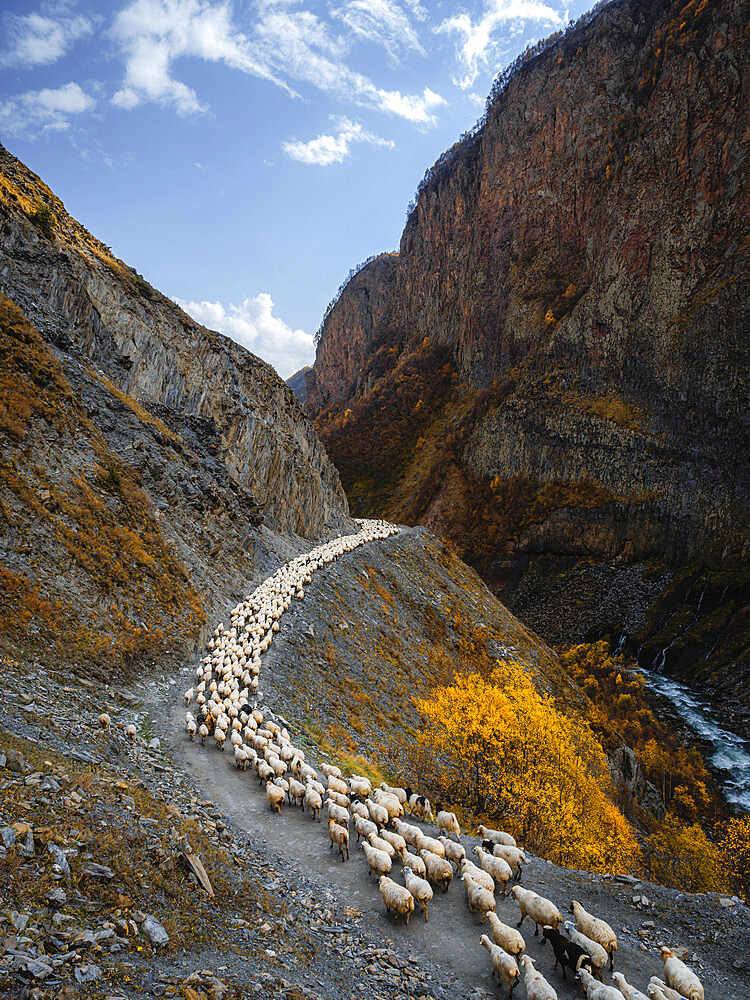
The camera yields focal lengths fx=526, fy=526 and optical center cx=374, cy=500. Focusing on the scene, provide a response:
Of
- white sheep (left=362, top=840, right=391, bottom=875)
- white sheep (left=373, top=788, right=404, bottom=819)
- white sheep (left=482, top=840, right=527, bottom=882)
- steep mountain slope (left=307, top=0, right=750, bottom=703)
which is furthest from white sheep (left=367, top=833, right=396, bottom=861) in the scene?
steep mountain slope (left=307, top=0, right=750, bottom=703)

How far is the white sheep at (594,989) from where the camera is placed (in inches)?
342

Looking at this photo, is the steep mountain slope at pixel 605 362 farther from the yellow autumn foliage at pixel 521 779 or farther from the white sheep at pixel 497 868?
the white sheep at pixel 497 868

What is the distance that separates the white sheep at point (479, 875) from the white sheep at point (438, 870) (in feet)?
1.36

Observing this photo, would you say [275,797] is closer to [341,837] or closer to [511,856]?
[341,837]

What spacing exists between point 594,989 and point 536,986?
44.7 inches

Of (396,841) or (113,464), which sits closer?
(396,841)

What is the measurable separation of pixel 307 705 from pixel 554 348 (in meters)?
117

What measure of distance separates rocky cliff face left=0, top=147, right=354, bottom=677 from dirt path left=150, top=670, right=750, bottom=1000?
757 centimetres

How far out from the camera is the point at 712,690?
6831cm

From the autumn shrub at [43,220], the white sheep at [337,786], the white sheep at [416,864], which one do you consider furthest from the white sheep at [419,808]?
the autumn shrub at [43,220]

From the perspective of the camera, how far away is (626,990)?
29.5 feet

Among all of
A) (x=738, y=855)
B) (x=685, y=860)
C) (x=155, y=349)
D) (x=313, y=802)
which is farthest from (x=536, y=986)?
(x=155, y=349)

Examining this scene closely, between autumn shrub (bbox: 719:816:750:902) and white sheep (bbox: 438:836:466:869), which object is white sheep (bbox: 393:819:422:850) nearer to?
white sheep (bbox: 438:836:466:869)

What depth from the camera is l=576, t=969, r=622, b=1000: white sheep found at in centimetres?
870
